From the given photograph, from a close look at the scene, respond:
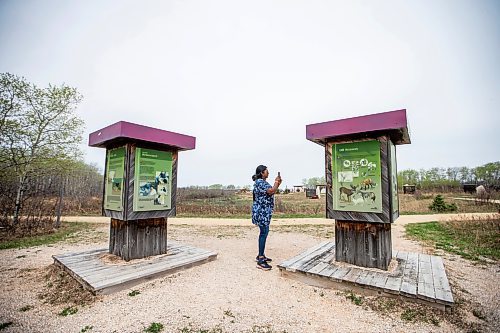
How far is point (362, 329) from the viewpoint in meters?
2.87

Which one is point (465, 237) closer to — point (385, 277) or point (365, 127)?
point (385, 277)

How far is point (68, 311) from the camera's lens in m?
3.25

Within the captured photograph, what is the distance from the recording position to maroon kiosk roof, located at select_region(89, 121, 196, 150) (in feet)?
15.0

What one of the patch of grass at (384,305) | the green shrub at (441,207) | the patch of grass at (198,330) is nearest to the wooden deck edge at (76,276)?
the patch of grass at (198,330)

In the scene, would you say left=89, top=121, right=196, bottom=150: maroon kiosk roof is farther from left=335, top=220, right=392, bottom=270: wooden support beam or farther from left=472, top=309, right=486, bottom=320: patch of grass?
left=472, top=309, right=486, bottom=320: patch of grass

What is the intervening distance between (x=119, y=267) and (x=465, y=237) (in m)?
10.3

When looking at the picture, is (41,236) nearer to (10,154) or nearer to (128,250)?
(10,154)

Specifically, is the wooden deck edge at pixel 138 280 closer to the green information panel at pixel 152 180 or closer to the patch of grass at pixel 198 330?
the green information panel at pixel 152 180

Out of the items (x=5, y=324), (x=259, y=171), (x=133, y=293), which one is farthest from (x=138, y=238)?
(x=259, y=171)

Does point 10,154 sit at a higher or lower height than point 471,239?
higher

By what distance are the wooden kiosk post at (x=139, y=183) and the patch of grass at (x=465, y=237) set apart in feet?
24.0

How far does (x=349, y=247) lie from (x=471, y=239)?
245 inches

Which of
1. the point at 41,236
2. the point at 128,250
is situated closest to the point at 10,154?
the point at 41,236

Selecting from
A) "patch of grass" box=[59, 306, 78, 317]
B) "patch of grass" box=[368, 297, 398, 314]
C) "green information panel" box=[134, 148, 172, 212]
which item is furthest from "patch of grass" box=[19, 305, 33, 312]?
"patch of grass" box=[368, 297, 398, 314]
